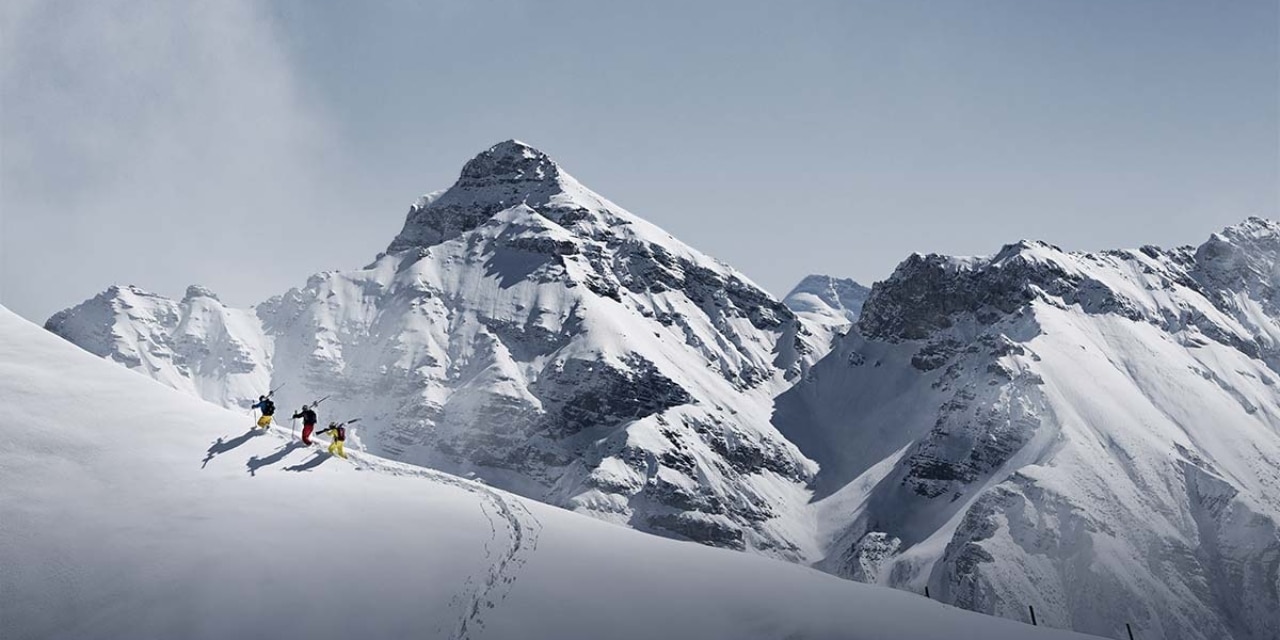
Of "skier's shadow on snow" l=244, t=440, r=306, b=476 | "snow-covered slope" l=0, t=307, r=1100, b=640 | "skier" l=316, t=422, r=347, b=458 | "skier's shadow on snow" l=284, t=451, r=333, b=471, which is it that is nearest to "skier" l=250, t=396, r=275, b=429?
"skier" l=316, t=422, r=347, b=458

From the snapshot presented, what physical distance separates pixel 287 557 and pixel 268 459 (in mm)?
5554

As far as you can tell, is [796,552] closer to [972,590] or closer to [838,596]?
[972,590]

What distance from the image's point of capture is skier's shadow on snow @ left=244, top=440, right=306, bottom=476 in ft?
74.5

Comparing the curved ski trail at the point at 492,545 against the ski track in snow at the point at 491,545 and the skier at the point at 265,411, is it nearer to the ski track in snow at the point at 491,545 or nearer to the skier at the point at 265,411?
the ski track in snow at the point at 491,545

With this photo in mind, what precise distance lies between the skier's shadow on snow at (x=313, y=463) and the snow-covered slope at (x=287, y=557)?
0.14m

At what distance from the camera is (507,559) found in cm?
2078

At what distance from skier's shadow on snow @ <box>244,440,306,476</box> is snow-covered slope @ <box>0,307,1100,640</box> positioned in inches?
2.6

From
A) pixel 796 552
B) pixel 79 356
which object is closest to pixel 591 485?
pixel 796 552

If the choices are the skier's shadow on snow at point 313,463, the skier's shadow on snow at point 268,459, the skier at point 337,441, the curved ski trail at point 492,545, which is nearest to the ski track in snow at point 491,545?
the curved ski trail at point 492,545

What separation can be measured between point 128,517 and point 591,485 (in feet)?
589

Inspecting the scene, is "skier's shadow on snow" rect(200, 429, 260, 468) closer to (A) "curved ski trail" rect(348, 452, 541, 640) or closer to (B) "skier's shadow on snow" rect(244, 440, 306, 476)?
(B) "skier's shadow on snow" rect(244, 440, 306, 476)

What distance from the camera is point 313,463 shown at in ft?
81.5

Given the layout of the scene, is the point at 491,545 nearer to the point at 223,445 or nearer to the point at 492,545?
the point at 492,545

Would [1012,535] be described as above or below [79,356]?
below
